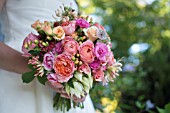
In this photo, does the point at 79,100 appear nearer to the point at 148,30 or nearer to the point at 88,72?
the point at 88,72

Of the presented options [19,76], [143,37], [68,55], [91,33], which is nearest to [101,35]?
[91,33]

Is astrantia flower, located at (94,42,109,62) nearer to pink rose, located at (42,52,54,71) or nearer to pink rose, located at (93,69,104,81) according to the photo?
pink rose, located at (93,69,104,81)

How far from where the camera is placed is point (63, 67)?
1.33 meters

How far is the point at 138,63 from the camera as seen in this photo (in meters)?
4.61

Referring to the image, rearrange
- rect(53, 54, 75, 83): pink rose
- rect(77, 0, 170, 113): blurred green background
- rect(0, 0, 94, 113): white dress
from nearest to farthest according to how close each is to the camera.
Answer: rect(53, 54, 75, 83): pink rose → rect(0, 0, 94, 113): white dress → rect(77, 0, 170, 113): blurred green background

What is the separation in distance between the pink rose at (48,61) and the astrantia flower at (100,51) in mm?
153

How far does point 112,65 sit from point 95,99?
1.09 meters

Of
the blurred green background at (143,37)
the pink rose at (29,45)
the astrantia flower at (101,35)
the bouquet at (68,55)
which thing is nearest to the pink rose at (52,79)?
the bouquet at (68,55)

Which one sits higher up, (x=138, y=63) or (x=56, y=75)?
(x=138, y=63)

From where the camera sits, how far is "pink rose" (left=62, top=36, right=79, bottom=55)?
134 cm

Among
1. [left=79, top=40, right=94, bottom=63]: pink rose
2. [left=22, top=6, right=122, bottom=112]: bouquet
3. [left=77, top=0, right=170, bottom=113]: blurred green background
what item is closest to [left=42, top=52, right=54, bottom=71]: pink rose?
[left=22, top=6, right=122, bottom=112]: bouquet

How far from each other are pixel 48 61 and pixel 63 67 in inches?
2.2

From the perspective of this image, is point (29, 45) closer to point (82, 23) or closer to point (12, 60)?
point (12, 60)

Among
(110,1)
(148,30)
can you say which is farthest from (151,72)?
(110,1)
